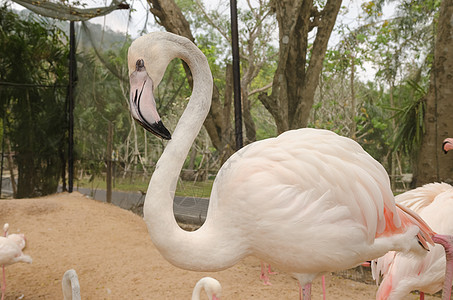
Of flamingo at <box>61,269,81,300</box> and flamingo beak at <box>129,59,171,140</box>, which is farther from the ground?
flamingo beak at <box>129,59,171,140</box>

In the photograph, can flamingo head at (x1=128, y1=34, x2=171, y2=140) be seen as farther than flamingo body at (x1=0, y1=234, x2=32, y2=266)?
No

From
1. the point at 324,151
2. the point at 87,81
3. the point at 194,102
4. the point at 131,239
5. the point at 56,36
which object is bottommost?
the point at 131,239

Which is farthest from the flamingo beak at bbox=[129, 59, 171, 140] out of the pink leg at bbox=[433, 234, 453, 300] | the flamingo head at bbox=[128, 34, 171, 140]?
the pink leg at bbox=[433, 234, 453, 300]

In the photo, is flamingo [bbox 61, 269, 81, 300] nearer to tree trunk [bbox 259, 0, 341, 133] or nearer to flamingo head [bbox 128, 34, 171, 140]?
flamingo head [bbox 128, 34, 171, 140]

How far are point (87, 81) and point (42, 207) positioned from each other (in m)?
2.67

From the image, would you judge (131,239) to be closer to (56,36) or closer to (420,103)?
(420,103)

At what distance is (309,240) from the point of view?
157 cm

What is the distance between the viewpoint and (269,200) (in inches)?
62.2

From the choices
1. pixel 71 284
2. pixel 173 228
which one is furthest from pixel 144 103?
pixel 71 284

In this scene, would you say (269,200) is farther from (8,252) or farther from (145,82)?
(8,252)

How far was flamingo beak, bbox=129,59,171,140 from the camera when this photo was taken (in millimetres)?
1444

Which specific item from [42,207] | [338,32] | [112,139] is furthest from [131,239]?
[338,32]

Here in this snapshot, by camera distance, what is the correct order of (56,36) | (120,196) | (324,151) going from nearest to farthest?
(324,151), (120,196), (56,36)

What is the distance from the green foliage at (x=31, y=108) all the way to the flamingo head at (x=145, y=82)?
21.8 ft
